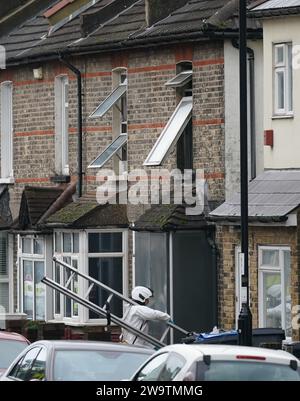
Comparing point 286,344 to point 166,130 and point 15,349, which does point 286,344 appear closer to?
point 15,349

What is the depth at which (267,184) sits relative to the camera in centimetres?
3072

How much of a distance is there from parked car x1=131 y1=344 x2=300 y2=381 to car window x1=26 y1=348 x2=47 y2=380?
2527 millimetres

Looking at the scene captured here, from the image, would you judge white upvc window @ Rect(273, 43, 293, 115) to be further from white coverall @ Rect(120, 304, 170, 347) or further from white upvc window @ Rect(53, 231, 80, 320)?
white upvc window @ Rect(53, 231, 80, 320)

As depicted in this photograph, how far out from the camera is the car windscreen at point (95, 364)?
18.7 meters

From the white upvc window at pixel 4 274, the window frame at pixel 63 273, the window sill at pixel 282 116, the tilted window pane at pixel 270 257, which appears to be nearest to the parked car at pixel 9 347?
the tilted window pane at pixel 270 257

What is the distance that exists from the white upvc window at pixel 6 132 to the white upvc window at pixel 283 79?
10.3 metres

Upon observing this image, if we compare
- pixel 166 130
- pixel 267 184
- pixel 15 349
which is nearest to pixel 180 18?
pixel 166 130

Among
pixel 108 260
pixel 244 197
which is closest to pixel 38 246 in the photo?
pixel 108 260

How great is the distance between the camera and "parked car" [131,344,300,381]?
1593 centimetres

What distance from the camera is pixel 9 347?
77.9ft

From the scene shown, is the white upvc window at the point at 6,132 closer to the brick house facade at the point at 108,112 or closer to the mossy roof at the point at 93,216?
the brick house facade at the point at 108,112

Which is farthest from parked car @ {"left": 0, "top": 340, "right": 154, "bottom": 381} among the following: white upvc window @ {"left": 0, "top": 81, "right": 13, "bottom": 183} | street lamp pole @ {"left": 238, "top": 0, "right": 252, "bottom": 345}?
white upvc window @ {"left": 0, "top": 81, "right": 13, "bottom": 183}

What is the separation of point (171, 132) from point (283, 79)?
3.27 metres

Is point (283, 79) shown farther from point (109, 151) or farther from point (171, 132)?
point (109, 151)
